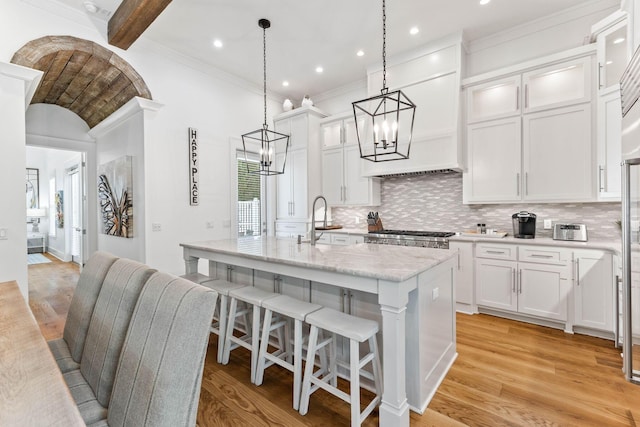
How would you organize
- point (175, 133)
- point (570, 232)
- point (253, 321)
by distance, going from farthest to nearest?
point (175, 133) < point (570, 232) < point (253, 321)

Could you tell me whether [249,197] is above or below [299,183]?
below

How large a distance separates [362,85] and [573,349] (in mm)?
4431

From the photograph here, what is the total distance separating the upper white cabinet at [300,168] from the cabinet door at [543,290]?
3.12 m

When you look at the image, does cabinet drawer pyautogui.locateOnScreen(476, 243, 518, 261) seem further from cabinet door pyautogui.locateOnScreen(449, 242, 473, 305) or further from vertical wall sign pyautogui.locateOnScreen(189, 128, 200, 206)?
vertical wall sign pyautogui.locateOnScreen(189, 128, 200, 206)

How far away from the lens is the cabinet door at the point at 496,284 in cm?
319

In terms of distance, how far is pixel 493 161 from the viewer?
354 cm

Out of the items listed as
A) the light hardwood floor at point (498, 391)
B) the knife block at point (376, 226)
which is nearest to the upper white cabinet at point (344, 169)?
the knife block at point (376, 226)

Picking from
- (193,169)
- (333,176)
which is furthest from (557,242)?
(193,169)

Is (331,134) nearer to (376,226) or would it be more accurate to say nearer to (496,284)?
(376,226)

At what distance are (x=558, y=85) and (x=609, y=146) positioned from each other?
0.89 metres

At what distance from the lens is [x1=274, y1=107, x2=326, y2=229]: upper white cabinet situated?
16.6ft

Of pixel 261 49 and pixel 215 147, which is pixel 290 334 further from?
pixel 261 49

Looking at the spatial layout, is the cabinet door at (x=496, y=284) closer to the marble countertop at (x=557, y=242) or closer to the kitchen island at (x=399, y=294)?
the marble countertop at (x=557, y=242)

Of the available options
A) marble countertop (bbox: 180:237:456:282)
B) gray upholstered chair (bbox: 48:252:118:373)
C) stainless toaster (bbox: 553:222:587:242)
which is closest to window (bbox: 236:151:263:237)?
marble countertop (bbox: 180:237:456:282)
